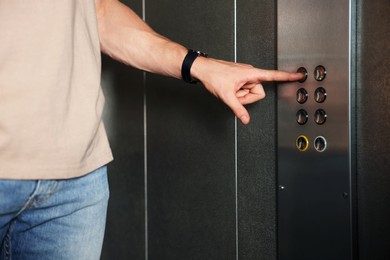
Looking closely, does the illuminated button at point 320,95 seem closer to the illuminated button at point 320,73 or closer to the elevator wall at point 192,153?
the illuminated button at point 320,73

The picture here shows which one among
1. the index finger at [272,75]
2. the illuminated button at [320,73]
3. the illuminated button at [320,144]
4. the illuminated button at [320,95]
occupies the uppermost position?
the illuminated button at [320,73]

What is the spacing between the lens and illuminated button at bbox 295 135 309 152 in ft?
4.32

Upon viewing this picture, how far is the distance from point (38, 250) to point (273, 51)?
92 centimetres

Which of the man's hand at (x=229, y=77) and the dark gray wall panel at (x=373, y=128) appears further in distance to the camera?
the dark gray wall panel at (x=373, y=128)

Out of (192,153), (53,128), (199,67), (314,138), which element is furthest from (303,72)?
(53,128)

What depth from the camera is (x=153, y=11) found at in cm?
199

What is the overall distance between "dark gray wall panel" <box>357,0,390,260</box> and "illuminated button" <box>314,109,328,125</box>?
93 millimetres

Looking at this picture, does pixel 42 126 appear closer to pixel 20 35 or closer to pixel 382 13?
pixel 20 35

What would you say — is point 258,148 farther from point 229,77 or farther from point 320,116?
point 229,77

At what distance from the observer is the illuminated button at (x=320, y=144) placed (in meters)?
1.26

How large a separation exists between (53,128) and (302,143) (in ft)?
2.59

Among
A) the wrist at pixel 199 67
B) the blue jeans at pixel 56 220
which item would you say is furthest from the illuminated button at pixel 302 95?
the blue jeans at pixel 56 220

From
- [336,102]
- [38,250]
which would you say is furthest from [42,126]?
[336,102]

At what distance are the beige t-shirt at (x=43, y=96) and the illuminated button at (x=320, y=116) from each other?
2.23 feet
